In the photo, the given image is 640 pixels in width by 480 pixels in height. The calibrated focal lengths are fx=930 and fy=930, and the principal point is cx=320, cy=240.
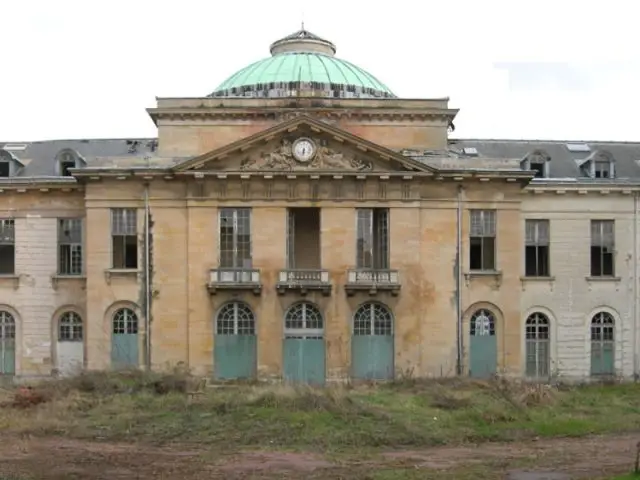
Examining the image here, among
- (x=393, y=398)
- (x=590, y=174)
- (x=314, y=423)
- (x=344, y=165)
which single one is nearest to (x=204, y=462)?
(x=314, y=423)

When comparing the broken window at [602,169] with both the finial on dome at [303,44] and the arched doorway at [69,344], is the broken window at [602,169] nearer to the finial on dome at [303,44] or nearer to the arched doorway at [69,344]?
the finial on dome at [303,44]

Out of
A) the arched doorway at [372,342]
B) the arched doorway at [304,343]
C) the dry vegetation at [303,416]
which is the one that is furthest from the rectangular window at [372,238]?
the dry vegetation at [303,416]

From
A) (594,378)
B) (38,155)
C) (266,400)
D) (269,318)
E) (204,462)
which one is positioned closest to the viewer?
(204,462)

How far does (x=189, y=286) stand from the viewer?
3784cm

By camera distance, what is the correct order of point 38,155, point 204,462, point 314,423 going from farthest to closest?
point 38,155 < point 314,423 < point 204,462

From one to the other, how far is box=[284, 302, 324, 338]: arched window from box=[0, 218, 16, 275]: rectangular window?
12574 mm

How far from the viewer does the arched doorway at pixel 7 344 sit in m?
40.1

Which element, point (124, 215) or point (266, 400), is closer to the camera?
point (266, 400)

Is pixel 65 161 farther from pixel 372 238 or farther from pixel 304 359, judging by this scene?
pixel 372 238

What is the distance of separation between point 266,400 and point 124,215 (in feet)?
43.8

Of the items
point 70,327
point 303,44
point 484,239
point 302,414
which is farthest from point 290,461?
point 303,44

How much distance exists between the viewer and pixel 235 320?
38000mm

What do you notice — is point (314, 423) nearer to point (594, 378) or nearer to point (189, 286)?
point (189, 286)

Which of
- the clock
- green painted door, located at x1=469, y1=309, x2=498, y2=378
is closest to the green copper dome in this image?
the clock
